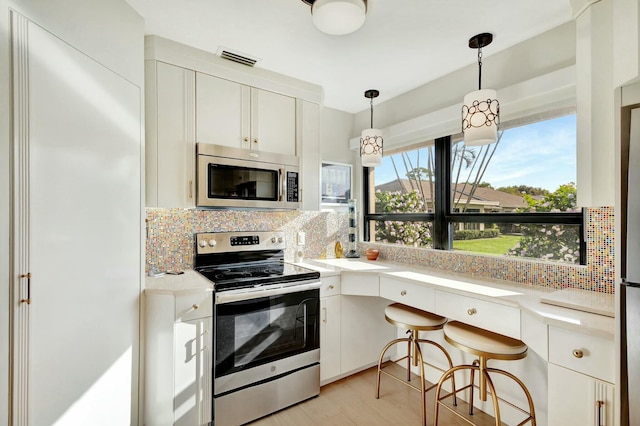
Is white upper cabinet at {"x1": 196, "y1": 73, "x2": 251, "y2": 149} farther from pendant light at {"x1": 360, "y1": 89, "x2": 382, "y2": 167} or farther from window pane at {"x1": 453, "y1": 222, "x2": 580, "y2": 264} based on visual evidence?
window pane at {"x1": 453, "y1": 222, "x2": 580, "y2": 264}

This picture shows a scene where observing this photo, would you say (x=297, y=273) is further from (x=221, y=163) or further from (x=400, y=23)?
(x=400, y=23)

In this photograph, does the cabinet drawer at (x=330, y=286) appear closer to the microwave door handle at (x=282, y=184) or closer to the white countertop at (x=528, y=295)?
the white countertop at (x=528, y=295)

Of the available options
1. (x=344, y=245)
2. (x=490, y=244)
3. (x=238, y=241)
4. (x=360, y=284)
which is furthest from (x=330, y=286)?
(x=490, y=244)

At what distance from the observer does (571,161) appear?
A: 1857 millimetres

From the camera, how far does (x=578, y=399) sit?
1248 millimetres

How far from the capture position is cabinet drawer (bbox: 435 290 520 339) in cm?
159

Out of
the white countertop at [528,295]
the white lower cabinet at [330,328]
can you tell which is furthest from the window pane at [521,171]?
the white lower cabinet at [330,328]

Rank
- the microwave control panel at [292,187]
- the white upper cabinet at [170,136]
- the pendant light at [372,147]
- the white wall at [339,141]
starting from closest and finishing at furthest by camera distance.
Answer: the white upper cabinet at [170,136] → the microwave control panel at [292,187] → the pendant light at [372,147] → the white wall at [339,141]

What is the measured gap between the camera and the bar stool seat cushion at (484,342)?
1610mm

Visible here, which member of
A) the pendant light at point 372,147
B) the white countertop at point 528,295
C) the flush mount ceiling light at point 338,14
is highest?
the flush mount ceiling light at point 338,14

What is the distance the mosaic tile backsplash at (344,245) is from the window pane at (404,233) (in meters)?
0.11

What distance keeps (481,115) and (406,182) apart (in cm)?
114

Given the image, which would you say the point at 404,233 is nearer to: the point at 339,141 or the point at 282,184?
the point at 339,141

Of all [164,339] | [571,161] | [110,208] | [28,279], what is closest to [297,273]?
[164,339]
